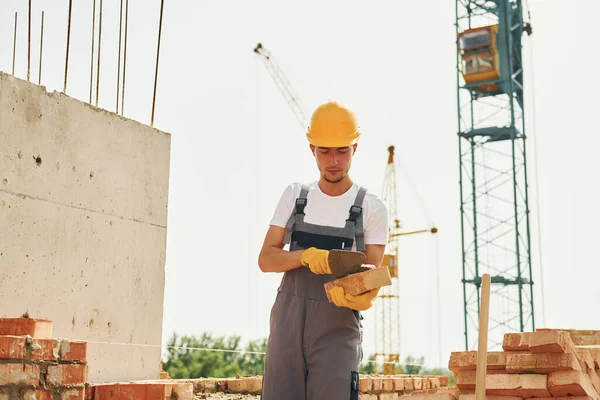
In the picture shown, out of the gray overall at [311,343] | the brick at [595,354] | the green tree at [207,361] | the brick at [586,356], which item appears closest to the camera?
the gray overall at [311,343]

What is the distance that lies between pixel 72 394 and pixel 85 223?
1.40 metres

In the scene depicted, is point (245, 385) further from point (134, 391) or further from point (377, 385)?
point (134, 391)

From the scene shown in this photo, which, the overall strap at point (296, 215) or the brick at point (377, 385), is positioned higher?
the overall strap at point (296, 215)

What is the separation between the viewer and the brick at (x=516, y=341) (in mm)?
5371

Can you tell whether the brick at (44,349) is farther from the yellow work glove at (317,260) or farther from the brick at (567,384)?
the brick at (567,384)

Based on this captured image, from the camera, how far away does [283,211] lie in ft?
10.4

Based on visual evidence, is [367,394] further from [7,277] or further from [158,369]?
[7,277]

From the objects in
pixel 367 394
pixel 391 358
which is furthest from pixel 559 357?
pixel 391 358

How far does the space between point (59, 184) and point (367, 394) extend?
3.22 meters

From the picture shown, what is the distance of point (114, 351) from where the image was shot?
17.2ft

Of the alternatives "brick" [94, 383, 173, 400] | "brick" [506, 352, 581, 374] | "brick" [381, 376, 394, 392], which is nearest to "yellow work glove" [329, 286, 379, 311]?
"brick" [94, 383, 173, 400]

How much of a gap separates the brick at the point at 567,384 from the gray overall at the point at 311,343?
100 inches

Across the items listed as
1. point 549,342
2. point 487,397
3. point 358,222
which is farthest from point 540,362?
point 358,222

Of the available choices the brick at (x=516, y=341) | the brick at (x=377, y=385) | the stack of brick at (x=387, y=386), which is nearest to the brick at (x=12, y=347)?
the brick at (x=516, y=341)
